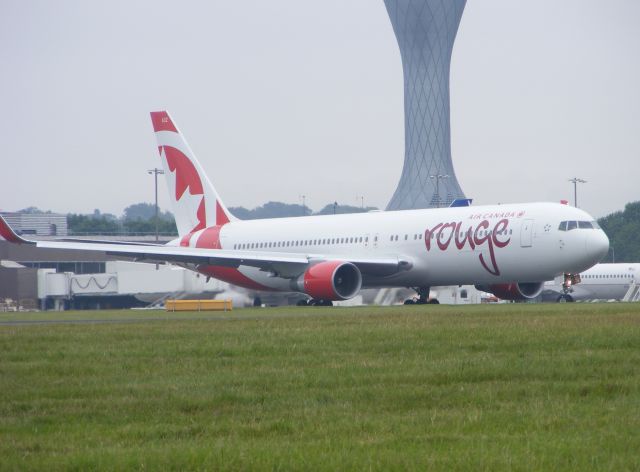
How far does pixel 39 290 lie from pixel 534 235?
4731cm

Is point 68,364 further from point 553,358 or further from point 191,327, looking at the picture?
point 191,327

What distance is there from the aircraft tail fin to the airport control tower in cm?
10441

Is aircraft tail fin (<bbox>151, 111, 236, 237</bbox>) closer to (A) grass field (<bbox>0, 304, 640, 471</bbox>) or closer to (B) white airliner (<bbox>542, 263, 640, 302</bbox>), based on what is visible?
(B) white airliner (<bbox>542, 263, 640, 302</bbox>)

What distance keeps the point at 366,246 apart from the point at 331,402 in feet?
127

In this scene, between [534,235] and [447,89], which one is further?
[447,89]

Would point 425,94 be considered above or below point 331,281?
above

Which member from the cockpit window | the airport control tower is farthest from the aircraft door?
the airport control tower

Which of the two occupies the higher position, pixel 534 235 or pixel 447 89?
pixel 447 89

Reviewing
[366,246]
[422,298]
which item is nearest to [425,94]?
[366,246]

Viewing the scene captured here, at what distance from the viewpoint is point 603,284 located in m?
88.1

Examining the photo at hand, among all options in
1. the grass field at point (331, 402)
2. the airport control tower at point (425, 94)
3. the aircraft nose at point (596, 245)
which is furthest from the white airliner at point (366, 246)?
the airport control tower at point (425, 94)

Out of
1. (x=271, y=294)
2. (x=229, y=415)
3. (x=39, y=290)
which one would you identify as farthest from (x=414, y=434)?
(x=39, y=290)

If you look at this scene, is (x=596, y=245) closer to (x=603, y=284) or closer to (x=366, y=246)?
(x=366, y=246)

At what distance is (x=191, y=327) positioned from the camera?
27.0 m
